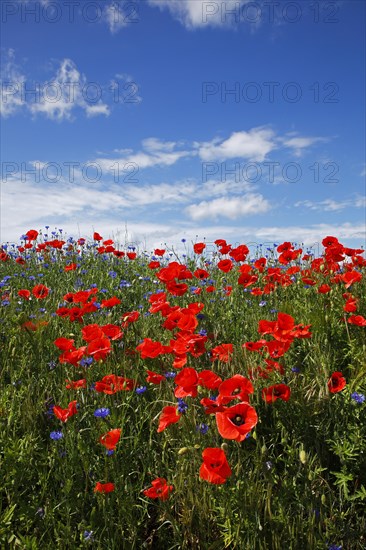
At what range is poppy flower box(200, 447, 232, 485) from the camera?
5.78ft

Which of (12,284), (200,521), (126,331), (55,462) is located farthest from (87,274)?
(200,521)

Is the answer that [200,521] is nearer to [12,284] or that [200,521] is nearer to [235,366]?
[235,366]

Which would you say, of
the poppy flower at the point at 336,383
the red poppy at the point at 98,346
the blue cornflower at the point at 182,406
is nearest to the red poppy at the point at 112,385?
the red poppy at the point at 98,346

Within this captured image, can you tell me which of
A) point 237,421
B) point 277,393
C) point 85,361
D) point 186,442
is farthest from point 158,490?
point 85,361

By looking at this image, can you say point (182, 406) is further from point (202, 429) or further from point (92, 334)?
point (92, 334)

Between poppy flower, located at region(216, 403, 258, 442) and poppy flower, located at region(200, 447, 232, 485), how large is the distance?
81 millimetres

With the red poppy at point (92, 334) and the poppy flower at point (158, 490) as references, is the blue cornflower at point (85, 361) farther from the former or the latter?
the poppy flower at point (158, 490)

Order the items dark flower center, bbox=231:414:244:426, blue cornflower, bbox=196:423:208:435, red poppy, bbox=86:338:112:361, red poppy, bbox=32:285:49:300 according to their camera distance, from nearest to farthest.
Answer: dark flower center, bbox=231:414:244:426
blue cornflower, bbox=196:423:208:435
red poppy, bbox=86:338:112:361
red poppy, bbox=32:285:49:300

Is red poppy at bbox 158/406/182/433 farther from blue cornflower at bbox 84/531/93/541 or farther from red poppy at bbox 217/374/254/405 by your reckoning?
blue cornflower at bbox 84/531/93/541

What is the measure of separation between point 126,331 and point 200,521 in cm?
189

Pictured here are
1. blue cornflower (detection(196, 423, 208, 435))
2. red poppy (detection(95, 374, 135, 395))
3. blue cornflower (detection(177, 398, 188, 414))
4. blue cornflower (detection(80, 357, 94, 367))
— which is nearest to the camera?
blue cornflower (detection(196, 423, 208, 435))

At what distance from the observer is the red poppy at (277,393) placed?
7.65 ft

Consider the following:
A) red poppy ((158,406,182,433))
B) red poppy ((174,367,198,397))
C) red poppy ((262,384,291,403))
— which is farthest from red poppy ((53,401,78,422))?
red poppy ((262,384,291,403))

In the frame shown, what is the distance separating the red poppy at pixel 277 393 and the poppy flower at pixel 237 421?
18.8 inches
